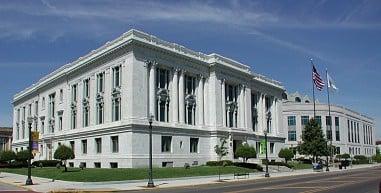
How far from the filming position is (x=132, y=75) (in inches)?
2384

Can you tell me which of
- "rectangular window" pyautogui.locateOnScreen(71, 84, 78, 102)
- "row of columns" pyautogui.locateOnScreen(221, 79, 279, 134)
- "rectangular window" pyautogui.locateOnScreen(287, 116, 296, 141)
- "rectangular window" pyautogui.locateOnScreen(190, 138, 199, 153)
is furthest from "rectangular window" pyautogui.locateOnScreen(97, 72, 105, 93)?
Result: "rectangular window" pyautogui.locateOnScreen(287, 116, 296, 141)

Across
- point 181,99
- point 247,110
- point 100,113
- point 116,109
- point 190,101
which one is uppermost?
point 181,99

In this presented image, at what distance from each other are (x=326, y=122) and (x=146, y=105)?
79.4 meters

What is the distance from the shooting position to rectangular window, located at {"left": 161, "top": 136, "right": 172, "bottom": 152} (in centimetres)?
6397

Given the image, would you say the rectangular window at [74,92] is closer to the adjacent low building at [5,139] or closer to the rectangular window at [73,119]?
the rectangular window at [73,119]

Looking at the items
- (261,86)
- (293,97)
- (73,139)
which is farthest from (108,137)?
(293,97)

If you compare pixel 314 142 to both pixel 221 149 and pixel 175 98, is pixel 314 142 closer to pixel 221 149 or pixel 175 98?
pixel 221 149

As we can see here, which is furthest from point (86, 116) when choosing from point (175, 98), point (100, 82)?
point (175, 98)

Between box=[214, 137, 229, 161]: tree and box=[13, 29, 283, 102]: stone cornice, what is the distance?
1228cm

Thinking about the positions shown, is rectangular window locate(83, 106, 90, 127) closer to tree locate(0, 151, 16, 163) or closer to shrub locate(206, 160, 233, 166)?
tree locate(0, 151, 16, 163)

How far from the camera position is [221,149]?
68312 mm

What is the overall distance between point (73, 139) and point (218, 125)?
74.4 feet

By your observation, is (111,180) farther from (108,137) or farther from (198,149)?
(198,149)

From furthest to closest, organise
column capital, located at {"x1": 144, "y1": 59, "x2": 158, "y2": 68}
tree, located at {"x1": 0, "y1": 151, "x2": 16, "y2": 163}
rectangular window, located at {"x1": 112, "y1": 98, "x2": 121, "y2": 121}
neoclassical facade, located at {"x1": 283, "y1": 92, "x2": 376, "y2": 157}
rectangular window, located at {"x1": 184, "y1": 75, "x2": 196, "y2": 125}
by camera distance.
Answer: neoclassical facade, located at {"x1": 283, "y1": 92, "x2": 376, "y2": 157}
tree, located at {"x1": 0, "y1": 151, "x2": 16, "y2": 163}
rectangular window, located at {"x1": 184, "y1": 75, "x2": 196, "y2": 125}
rectangular window, located at {"x1": 112, "y1": 98, "x2": 121, "y2": 121}
column capital, located at {"x1": 144, "y1": 59, "x2": 158, "y2": 68}
